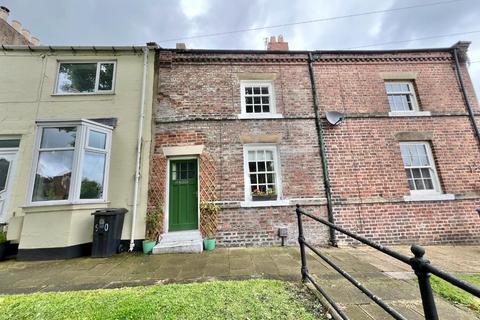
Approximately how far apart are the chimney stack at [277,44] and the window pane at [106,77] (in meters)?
6.05

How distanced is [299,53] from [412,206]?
612 cm

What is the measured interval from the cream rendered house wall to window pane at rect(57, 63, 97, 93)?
8.7 inches

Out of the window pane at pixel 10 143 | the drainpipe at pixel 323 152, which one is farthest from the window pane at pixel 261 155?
the window pane at pixel 10 143

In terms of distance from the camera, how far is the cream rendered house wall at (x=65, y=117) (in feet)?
17.9

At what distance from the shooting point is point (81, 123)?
591 centimetres

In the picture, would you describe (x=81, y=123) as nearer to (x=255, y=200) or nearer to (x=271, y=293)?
(x=255, y=200)

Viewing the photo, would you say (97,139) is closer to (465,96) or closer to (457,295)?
(457,295)

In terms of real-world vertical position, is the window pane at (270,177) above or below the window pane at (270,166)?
below

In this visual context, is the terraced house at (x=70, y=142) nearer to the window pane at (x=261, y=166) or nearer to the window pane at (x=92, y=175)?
the window pane at (x=92, y=175)

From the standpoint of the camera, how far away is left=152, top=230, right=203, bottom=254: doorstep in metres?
5.44

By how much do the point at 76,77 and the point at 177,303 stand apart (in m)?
8.06

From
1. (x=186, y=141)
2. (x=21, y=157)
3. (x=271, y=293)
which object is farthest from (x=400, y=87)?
(x=21, y=157)

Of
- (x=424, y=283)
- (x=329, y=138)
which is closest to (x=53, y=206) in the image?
→ (x=424, y=283)

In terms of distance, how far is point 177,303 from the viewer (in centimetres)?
281
